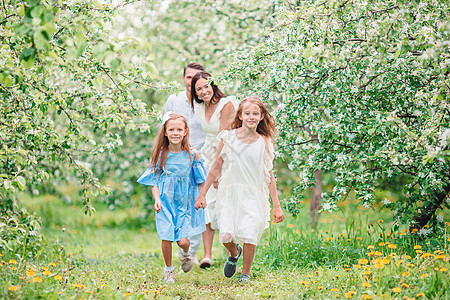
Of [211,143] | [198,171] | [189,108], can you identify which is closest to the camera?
[198,171]

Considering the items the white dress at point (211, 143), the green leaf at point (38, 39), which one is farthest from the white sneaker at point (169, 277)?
the green leaf at point (38, 39)

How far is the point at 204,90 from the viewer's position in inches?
191

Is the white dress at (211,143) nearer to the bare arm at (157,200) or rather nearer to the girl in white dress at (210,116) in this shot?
the girl in white dress at (210,116)

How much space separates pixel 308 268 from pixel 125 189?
219 inches

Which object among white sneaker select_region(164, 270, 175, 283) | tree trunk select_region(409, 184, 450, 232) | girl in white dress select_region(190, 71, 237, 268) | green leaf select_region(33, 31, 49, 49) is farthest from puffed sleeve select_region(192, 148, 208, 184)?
green leaf select_region(33, 31, 49, 49)

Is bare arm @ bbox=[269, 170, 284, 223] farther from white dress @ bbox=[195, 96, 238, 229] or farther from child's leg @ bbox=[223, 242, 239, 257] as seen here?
white dress @ bbox=[195, 96, 238, 229]

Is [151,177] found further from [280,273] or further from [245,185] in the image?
[280,273]

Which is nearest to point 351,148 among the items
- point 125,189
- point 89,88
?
point 89,88

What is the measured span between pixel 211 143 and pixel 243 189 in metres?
0.95

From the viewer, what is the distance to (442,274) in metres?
3.18

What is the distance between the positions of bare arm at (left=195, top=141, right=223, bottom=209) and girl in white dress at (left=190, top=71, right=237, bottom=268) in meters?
0.59

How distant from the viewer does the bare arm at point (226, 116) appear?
4.82 meters

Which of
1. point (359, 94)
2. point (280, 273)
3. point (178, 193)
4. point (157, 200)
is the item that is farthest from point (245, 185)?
point (359, 94)

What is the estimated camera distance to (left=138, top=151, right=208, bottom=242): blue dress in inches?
169
